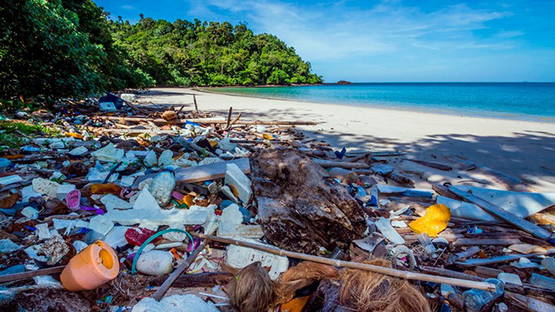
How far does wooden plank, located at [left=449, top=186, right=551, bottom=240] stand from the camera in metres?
2.78

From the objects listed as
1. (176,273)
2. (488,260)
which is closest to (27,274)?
(176,273)

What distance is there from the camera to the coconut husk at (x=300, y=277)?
1.79 metres

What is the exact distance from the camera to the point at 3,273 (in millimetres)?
1906

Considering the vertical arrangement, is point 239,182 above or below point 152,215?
above

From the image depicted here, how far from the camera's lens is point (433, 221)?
3.03m

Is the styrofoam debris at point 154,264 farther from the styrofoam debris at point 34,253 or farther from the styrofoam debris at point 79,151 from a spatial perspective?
the styrofoam debris at point 79,151

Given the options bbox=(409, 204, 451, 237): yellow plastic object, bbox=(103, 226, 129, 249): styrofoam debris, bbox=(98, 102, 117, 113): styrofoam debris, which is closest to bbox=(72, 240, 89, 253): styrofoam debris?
bbox=(103, 226, 129, 249): styrofoam debris

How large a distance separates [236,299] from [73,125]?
802 cm

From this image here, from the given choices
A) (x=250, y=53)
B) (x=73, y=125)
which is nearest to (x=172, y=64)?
(x=250, y=53)

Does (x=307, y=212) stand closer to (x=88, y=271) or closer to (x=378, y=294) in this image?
(x=378, y=294)

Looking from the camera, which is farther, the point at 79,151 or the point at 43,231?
the point at 79,151

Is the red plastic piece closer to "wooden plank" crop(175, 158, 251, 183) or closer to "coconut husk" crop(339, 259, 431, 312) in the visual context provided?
"wooden plank" crop(175, 158, 251, 183)

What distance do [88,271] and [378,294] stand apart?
1.79 meters

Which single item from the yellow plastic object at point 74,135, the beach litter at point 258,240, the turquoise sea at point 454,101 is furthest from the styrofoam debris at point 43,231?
the turquoise sea at point 454,101
